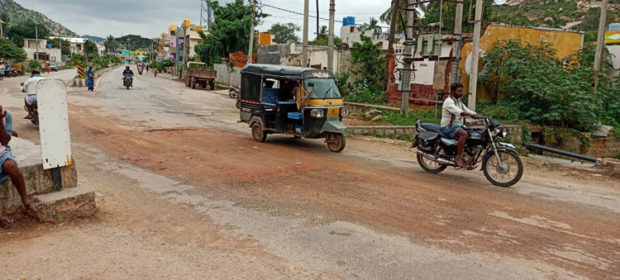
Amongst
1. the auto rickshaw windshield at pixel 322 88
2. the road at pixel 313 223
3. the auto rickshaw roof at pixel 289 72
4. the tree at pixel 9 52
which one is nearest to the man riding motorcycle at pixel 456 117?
the road at pixel 313 223

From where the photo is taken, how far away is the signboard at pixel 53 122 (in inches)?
190

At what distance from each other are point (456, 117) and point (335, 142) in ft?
11.0

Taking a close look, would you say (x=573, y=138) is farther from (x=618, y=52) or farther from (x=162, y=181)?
(x=162, y=181)

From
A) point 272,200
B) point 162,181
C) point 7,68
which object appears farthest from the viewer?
point 7,68

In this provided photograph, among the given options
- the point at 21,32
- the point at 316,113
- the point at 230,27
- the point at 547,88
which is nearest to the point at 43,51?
the point at 21,32

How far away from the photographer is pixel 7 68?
142 ft

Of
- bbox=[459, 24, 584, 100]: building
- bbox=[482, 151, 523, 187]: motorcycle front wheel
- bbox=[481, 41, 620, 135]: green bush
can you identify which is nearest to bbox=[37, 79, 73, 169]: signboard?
bbox=[482, 151, 523, 187]: motorcycle front wheel

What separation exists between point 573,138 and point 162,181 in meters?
13.9

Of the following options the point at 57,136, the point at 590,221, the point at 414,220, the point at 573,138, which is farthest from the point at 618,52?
the point at 57,136

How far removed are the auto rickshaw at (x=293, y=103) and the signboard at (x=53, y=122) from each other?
6.18 metres

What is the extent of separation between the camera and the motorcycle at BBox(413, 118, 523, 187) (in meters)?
7.45

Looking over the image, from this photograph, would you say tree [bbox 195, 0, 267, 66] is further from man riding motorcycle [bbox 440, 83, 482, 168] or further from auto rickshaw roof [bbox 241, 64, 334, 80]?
man riding motorcycle [bbox 440, 83, 482, 168]

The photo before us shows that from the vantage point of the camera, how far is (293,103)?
1148cm

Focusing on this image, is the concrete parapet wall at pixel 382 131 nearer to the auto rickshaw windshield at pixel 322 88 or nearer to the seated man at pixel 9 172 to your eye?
the auto rickshaw windshield at pixel 322 88
